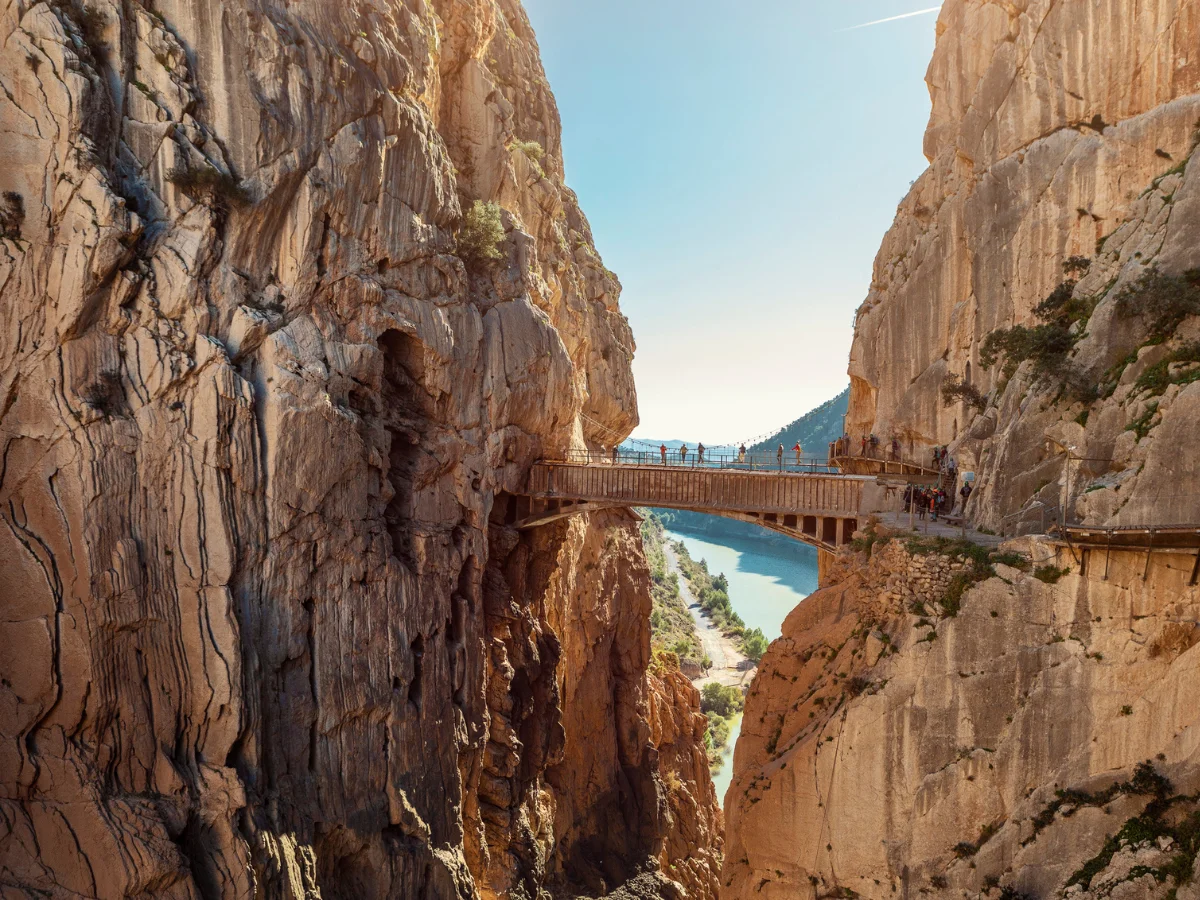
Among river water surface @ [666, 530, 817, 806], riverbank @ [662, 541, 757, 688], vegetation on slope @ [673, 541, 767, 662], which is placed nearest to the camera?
riverbank @ [662, 541, 757, 688]

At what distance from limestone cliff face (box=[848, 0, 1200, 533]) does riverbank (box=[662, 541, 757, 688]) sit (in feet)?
115

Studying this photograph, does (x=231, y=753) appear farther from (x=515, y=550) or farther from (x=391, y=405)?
(x=515, y=550)

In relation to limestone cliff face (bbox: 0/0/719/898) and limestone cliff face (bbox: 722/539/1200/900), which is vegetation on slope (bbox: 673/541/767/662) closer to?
limestone cliff face (bbox: 0/0/719/898)

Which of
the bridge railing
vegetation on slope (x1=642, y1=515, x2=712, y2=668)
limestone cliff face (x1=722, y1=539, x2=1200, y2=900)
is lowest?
vegetation on slope (x1=642, y1=515, x2=712, y2=668)

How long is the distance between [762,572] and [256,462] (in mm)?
109165

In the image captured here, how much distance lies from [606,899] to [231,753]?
58.6 ft

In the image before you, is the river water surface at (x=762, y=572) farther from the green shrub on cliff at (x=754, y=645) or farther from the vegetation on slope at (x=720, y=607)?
the green shrub on cliff at (x=754, y=645)

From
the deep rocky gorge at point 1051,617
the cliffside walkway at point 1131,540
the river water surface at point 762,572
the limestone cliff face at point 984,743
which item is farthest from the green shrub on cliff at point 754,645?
the cliffside walkway at point 1131,540

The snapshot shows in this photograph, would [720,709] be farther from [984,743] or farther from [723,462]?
[984,743]

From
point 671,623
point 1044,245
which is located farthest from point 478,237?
point 671,623

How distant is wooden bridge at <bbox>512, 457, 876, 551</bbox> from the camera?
2228 centimetres

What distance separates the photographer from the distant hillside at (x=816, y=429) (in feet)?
400

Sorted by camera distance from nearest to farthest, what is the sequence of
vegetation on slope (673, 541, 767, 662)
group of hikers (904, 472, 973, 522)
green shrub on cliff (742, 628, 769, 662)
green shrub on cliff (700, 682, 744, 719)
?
group of hikers (904, 472, 973, 522) < green shrub on cliff (700, 682, 744, 719) < green shrub on cliff (742, 628, 769, 662) < vegetation on slope (673, 541, 767, 662)

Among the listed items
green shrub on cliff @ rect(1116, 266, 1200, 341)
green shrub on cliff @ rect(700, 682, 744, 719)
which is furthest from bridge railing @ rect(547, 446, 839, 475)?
green shrub on cliff @ rect(700, 682, 744, 719)
